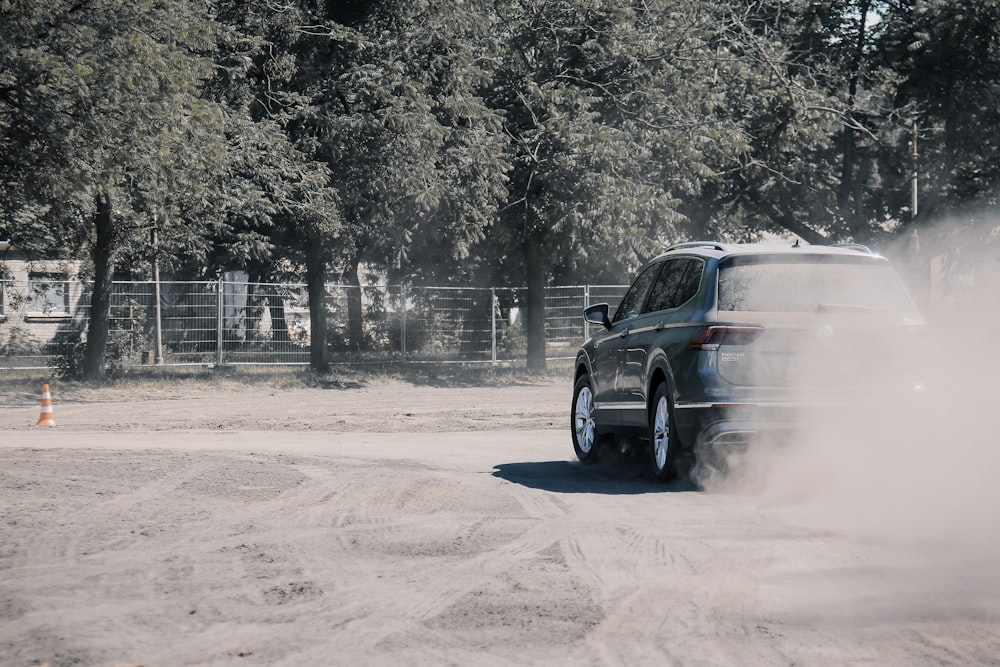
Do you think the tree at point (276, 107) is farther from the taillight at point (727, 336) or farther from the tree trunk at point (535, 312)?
the taillight at point (727, 336)

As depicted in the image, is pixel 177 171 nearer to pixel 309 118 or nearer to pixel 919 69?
pixel 309 118

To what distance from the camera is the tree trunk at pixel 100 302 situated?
25.2m

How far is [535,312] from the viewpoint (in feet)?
104

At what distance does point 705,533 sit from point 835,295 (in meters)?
2.83

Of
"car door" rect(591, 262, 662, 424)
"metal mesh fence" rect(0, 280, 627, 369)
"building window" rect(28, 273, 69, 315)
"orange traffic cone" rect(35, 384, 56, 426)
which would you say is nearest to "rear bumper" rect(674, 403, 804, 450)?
"car door" rect(591, 262, 662, 424)

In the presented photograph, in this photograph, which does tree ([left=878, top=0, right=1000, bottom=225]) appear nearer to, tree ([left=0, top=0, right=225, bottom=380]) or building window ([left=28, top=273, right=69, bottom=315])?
tree ([left=0, top=0, right=225, bottom=380])

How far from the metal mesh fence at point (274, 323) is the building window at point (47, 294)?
0.02 m

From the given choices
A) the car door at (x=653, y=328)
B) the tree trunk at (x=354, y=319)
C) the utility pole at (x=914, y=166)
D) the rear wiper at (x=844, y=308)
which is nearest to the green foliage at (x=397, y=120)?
the tree trunk at (x=354, y=319)

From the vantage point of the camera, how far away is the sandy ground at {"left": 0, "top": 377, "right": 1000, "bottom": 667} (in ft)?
17.4

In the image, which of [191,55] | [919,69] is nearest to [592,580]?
[191,55]

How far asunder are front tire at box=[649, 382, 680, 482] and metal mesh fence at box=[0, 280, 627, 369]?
59.4 feet

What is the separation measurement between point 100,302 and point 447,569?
66.3 ft

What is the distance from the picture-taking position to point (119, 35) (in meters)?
20.1

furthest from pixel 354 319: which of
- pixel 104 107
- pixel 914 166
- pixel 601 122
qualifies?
pixel 914 166
